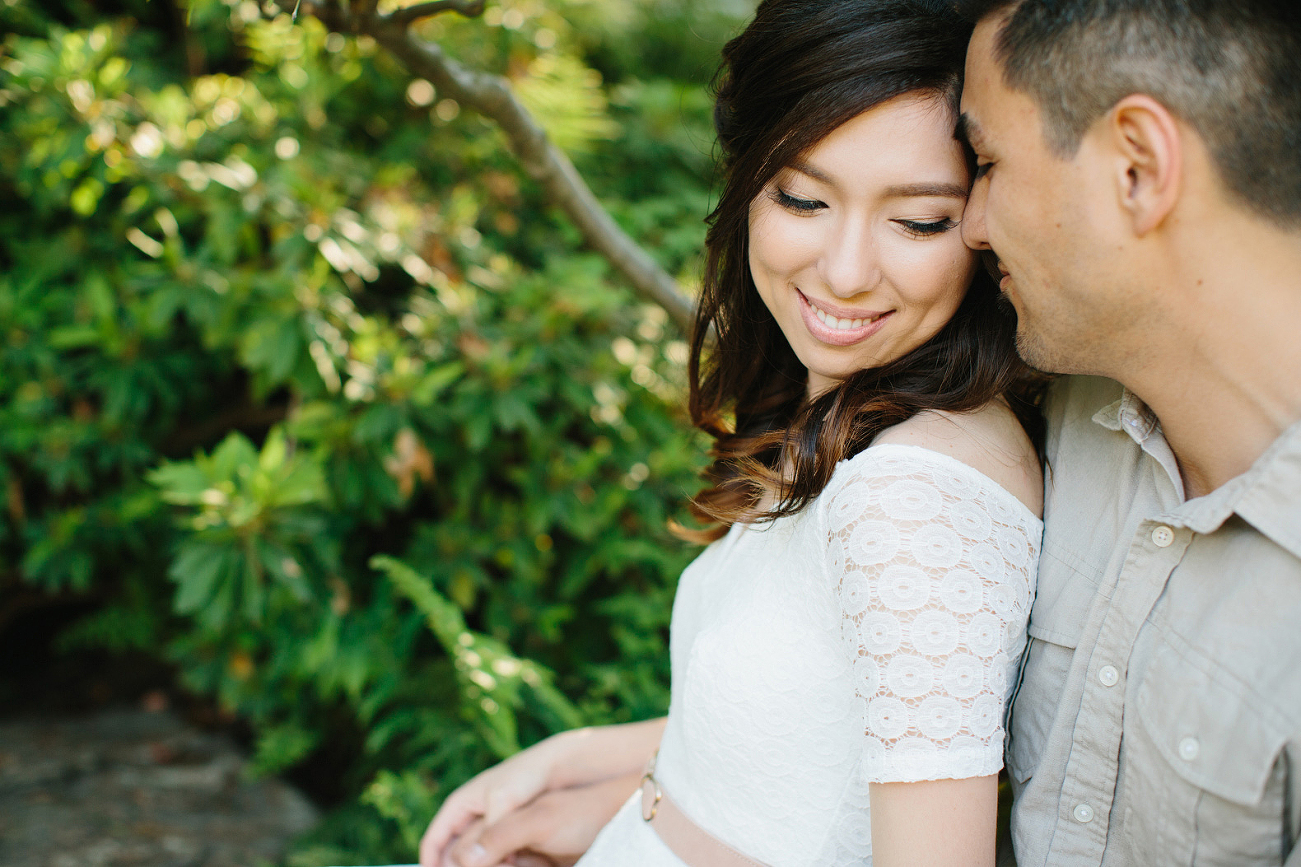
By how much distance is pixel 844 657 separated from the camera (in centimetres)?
130

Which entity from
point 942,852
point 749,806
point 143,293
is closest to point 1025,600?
point 942,852

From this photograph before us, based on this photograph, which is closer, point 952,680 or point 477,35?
point 952,680

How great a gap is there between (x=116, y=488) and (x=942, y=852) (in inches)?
117

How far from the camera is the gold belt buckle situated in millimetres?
1678

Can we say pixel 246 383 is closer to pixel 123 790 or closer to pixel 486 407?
pixel 486 407

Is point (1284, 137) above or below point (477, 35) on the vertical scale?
below

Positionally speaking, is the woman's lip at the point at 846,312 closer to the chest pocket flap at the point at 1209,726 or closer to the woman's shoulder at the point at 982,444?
the woman's shoulder at the point at 982,444

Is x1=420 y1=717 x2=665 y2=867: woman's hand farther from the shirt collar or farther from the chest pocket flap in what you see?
the shirt collar

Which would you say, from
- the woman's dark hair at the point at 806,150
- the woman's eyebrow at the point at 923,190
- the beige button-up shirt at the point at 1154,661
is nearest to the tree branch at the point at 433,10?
the woman's dark hair at the point at 806,150

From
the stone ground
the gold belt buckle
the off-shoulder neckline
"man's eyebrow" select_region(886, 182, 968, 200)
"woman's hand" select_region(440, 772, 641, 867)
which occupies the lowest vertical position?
the stone ground

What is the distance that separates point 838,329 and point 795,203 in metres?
0.22

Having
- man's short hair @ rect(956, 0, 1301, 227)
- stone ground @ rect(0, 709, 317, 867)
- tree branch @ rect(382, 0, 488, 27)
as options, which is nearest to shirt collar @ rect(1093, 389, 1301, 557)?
man's short hair @ rect(956, 0, 1301, 227)

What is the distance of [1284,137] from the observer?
3.36 feet

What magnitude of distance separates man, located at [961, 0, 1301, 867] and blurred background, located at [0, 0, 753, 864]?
1538 mm
